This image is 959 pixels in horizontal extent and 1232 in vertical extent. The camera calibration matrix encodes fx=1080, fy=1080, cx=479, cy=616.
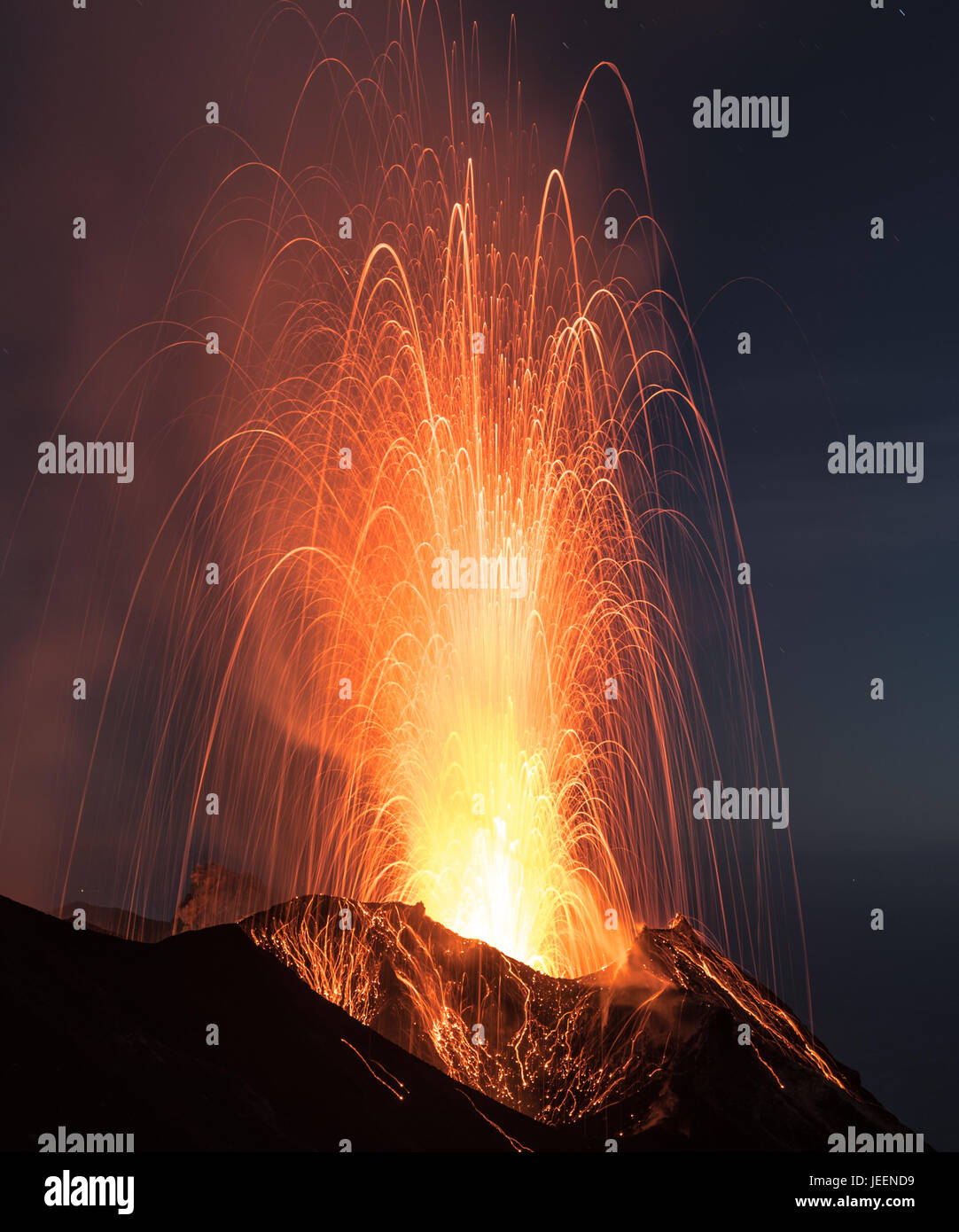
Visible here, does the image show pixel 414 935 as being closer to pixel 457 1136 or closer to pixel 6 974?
pixel 457 1136

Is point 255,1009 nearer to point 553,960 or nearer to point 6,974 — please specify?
point 6,974
